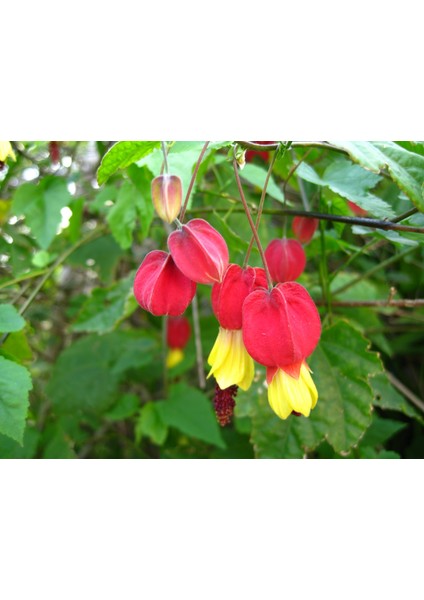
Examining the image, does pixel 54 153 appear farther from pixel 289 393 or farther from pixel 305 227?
pixel 289 393

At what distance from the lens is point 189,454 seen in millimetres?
1002

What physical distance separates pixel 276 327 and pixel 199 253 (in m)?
0.07

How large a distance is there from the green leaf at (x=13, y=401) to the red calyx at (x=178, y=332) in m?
0.54

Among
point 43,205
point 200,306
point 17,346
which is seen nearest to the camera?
point 17,346

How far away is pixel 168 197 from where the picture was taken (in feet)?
1.28

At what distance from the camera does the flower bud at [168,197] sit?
39 cm

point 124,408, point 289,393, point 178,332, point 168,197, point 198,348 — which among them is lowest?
point 124,408

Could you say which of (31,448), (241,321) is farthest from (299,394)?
(31,448)

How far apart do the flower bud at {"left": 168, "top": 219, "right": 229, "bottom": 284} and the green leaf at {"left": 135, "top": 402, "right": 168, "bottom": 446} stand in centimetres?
53

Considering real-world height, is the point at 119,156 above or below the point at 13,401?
above

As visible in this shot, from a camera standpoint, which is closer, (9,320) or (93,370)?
(9,320)

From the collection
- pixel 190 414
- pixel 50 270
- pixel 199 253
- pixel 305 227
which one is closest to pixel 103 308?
pixel 50 270

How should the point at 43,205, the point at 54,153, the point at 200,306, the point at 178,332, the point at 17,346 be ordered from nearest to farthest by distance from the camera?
the point at 17,346 → the point at 43,205 → the point at 54,153 → the point at 178,332 → the point at 200,306
